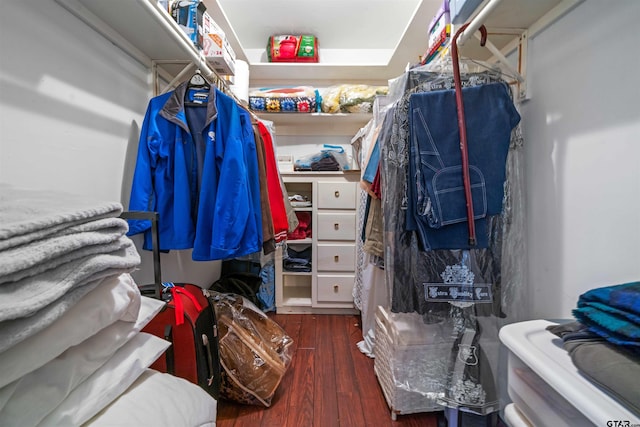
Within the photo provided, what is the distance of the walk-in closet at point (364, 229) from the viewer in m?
0.37

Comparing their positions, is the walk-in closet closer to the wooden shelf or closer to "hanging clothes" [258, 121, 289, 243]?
"hanging clothes" [258, 121, 289, 243]

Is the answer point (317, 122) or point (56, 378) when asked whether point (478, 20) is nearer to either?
point (56, 378)

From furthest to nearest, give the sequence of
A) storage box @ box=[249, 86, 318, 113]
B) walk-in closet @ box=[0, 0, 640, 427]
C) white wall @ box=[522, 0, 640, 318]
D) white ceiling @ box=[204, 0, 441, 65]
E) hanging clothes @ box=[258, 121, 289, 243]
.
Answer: storage box @ box=[249, 86, 318, 113]
white ceiling @ box=[204, 0, 441, 65]
hanging clothes @ box=[258, 121, 289, 243]
white wall @ box=[522, 0, 640, 318]
walk-in closet @ box=[0, 0, 640, 427]

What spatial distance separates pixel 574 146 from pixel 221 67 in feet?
4.87

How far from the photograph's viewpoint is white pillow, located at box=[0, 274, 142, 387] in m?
0.28

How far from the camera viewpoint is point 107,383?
15.5 inches

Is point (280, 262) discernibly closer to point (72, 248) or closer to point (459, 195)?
point (459, 195)

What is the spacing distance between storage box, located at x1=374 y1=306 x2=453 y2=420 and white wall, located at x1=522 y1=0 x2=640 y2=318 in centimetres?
36

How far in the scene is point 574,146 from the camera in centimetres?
77

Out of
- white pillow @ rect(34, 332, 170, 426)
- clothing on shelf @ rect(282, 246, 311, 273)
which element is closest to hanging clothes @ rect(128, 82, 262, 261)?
white pillow @ rect(34, 332, 170, 426)

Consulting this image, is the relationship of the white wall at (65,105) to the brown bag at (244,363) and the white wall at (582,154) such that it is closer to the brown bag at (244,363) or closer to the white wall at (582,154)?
the brown bag at (244,363)

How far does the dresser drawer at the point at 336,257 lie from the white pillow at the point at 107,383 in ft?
4.81

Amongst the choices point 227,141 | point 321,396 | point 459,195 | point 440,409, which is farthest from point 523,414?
point 227,141

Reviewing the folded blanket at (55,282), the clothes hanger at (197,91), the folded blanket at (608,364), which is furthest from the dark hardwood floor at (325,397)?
the clothes hanger at (197,91)
